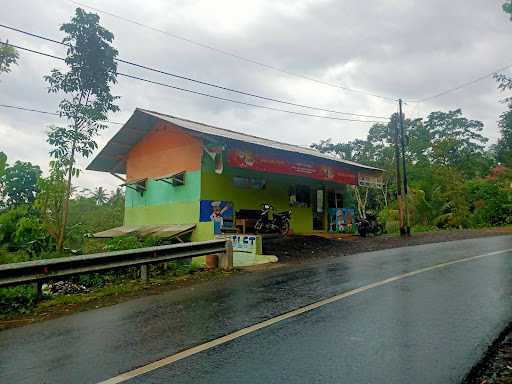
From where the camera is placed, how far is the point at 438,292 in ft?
21.5

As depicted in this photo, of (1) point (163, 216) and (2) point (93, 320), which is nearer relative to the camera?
(2) point (93, 320)

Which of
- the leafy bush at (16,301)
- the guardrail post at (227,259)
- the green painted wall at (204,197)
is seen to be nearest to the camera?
the leafy bush at (16,301)

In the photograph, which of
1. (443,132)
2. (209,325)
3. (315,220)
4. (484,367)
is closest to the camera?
(484,367)

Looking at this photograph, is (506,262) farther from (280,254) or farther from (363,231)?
(363,231)

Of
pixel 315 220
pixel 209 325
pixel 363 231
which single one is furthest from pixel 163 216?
pixel 209 325

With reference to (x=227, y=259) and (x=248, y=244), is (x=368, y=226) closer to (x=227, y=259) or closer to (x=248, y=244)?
(x=248, y=244)

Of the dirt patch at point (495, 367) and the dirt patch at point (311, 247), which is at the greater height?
the dirt patch at point (311, 247)

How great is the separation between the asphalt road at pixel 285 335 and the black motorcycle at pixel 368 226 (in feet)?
42.4

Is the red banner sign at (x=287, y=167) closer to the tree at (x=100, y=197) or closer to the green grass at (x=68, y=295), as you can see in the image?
the green grass at (x=68, y=295)

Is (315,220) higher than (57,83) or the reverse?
the reverse

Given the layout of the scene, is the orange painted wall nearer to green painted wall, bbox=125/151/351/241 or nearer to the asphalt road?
green painted wall, bbox=125/151/351/241

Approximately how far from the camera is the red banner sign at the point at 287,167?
15117mm

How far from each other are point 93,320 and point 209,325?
1969mm

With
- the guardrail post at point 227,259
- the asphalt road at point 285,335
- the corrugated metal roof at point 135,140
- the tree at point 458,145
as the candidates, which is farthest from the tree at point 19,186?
the tree at point 458,145
